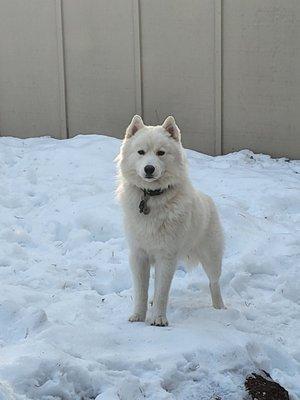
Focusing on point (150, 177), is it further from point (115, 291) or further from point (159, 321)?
point (115, 291)

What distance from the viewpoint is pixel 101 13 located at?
33.8 ft

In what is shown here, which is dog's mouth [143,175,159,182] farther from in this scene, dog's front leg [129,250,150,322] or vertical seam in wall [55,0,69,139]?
vertical seam in wall [55,0,69,139]

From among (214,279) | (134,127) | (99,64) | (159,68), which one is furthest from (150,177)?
(99,64)

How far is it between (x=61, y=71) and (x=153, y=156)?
6252mm

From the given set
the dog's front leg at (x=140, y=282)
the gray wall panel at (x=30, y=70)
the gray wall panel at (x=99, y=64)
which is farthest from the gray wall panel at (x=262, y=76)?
the dog's front leg at (x=140, y=282)

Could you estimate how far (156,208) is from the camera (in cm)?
484

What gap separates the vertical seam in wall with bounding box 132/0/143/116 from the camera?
1012cm

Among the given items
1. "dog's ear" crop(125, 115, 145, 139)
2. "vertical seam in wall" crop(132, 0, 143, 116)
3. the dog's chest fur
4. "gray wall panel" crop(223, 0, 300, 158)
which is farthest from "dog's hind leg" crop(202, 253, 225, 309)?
"vertical seam in wall" crop(132, 0, 143, 116)

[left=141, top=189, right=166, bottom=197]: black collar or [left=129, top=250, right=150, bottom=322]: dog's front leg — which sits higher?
[left=141, top=189, right=166, bottom=197]: black collar

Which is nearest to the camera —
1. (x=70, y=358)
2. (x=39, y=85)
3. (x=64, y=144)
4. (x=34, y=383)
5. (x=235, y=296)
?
(x=34, y=383)

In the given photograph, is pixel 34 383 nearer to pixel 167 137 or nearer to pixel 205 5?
pixel 167 137

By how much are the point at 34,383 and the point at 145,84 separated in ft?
24.1

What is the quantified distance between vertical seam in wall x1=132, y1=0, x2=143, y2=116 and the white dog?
17.7ft

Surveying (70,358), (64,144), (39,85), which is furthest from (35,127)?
(70,358)
